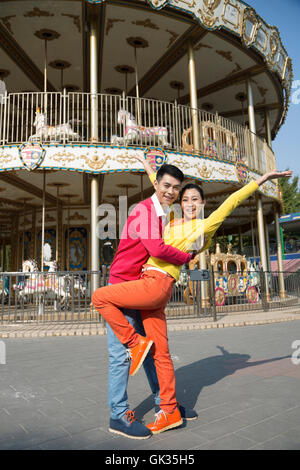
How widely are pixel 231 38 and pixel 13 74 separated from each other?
8.39 meters

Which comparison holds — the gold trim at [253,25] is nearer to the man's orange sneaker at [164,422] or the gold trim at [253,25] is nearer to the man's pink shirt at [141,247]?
the man's pink shirt at [141,247]

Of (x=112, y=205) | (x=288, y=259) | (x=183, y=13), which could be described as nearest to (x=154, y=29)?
(x=183, y=13)

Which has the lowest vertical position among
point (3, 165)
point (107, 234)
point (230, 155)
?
point (107, 234)

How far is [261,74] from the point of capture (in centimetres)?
1440

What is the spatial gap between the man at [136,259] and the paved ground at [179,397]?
11 centimetres

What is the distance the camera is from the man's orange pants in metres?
2.39

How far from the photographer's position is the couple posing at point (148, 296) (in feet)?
7.82

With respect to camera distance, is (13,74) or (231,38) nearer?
(231,38)

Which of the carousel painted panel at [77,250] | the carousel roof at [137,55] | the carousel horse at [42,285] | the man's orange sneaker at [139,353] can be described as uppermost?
the carousel roof at [137,55]

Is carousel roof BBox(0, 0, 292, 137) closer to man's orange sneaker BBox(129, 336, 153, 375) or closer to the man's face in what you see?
the man's face

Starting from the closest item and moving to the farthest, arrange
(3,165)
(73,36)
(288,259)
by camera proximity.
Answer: (3,165) < (73,36) < (288,259)

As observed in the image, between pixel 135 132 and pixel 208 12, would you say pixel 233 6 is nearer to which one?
pixel 208 12

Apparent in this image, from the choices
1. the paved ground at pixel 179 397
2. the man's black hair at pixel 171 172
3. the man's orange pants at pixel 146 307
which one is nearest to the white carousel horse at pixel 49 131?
the paved ground at pixel 179 397
